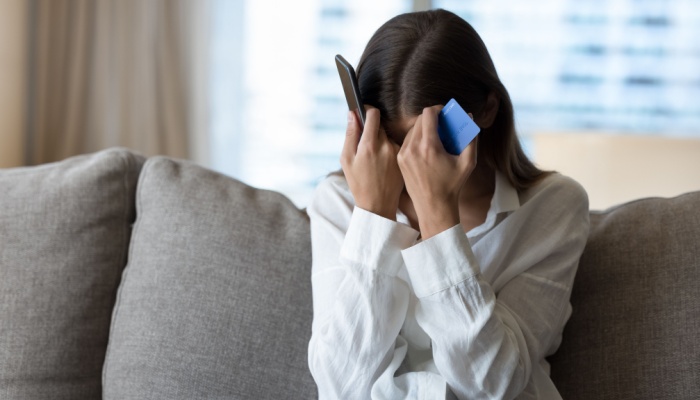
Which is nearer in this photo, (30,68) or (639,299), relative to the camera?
(639,299)

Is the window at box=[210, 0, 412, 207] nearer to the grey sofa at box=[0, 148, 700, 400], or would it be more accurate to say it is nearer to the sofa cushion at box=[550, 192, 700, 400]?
the grey sofa at box=[0, 148, 700, 400]

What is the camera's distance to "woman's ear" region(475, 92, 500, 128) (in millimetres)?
1186

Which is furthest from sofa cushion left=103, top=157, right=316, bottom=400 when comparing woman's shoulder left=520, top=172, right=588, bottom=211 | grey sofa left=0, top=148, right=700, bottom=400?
woman's shoulder left=520, top=172, right=588, bottom=211

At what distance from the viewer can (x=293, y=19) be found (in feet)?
10.7

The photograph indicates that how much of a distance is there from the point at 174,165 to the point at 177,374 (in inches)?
14.3

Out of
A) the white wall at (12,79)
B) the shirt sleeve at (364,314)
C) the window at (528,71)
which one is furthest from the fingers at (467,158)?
the window at (528,71)

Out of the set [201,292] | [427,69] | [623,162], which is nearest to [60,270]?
[201,292]

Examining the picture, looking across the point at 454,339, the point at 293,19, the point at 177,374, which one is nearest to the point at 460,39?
the point at 454,339

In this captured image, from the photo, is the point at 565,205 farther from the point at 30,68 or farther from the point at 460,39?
the point at 30,68

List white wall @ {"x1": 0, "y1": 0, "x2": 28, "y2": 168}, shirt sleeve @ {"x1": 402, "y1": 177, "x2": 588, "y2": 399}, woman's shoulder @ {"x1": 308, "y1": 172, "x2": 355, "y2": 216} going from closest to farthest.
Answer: shirt sleeve @ {"x1": 402, "y1": 177, "x2": 588, "y2": 399}, woman's shoulder @ {"x1": 308, "y1": 172, "x2": 355, "y2": 216}, white wall @ {"x1": 0, "y1": 0, "x2": 28, "y2": 168}

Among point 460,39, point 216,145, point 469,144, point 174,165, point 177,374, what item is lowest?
point 216,145

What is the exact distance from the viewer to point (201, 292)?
4.06 ft

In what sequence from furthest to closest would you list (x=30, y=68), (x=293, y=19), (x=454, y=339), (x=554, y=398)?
(x=293, y=19) < (x=30, y=68) < (x=554, y=398) < (x=454, y=339)

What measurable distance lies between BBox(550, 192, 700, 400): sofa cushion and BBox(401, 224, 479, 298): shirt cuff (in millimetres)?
276
